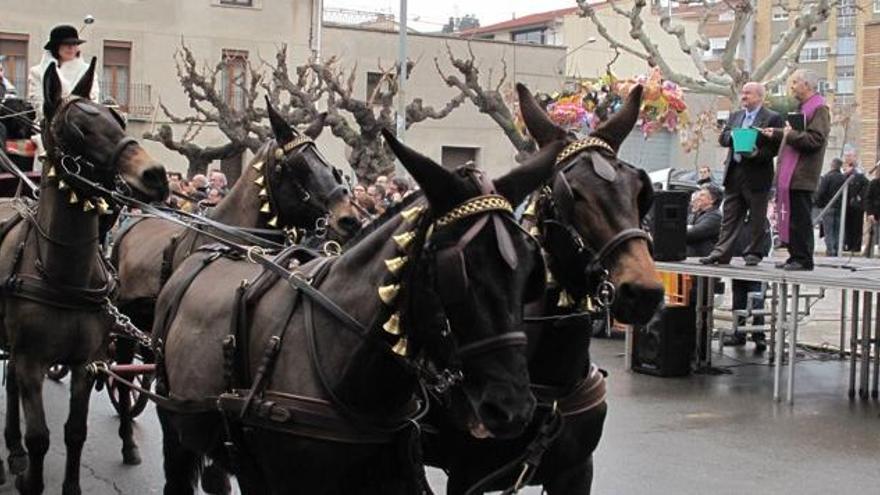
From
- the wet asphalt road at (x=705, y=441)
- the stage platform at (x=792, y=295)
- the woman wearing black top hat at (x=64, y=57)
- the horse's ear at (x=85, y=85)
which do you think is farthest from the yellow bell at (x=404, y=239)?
the stage platform at (x=792, y=295)

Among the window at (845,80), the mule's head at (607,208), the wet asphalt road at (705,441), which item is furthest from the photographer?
the window at (845,80)

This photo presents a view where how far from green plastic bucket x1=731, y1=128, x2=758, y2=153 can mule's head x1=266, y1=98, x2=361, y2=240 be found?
472cm

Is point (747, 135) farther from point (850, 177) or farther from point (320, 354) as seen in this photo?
point (850, 177)

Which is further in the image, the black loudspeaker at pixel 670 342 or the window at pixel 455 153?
the window at pixel 455 153

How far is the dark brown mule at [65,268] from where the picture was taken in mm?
6551

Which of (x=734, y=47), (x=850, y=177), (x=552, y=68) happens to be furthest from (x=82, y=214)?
(x=552, y=68)

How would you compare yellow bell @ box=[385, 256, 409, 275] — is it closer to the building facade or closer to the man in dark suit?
the man in dark suit

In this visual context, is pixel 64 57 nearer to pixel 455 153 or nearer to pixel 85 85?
pixel 85 85

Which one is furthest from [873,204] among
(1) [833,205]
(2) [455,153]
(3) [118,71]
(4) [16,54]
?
Answer: (4) [16,54]

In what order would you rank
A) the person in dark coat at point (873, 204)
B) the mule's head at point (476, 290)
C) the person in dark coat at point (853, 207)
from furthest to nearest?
the person in dark coat at point (853, 207) → the person in dark coat at point (873, 204) → the mule's head at point (476, 290)

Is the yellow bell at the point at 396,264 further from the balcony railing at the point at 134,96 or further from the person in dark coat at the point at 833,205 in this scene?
the balcony railing at the point at 134,96

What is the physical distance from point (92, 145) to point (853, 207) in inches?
772

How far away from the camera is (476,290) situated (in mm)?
A: 3465

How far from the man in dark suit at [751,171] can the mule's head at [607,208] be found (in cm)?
624
